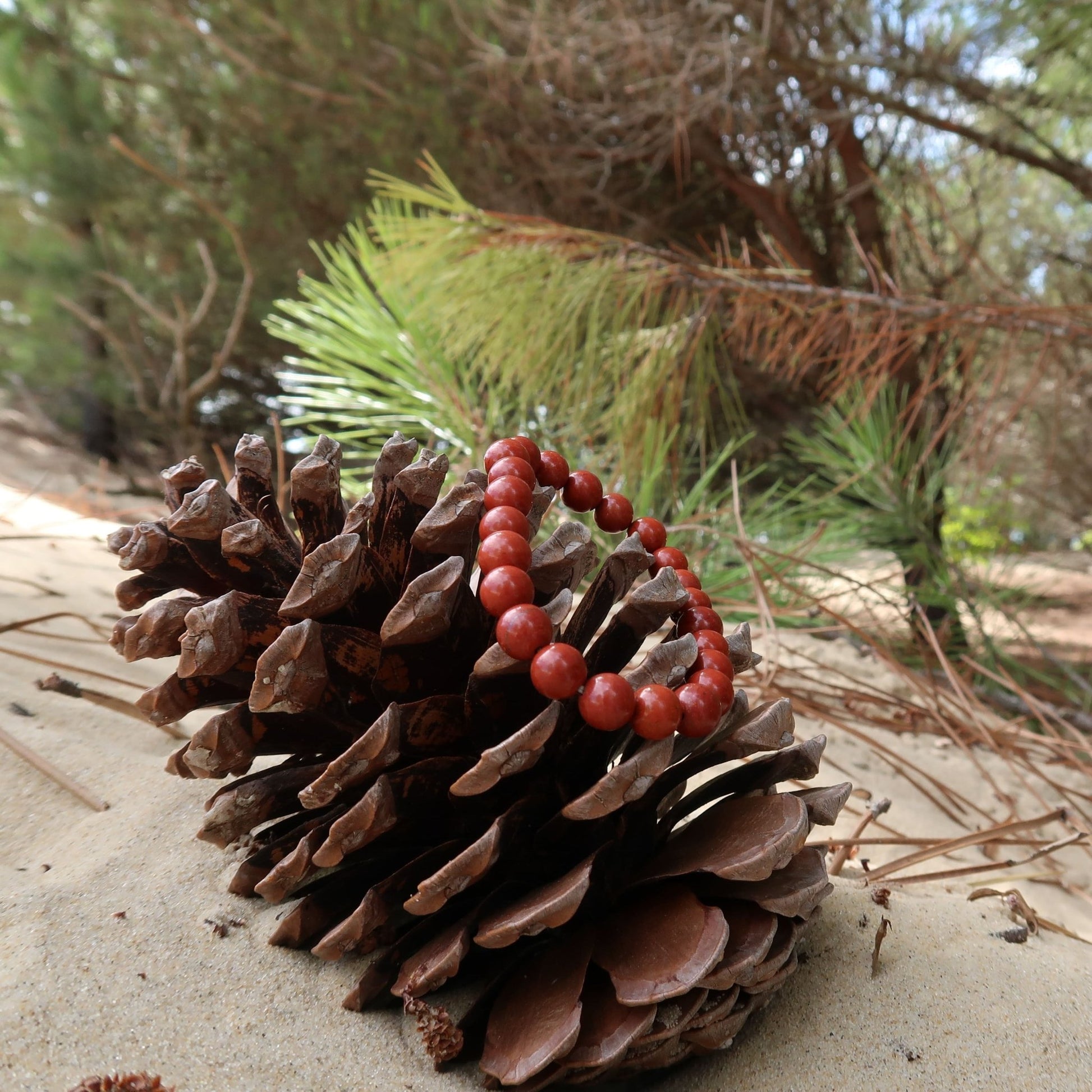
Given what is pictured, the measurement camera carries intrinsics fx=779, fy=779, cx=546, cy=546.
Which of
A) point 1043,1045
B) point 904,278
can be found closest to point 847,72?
point 904,278

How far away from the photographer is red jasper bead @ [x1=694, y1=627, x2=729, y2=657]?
0.37 m

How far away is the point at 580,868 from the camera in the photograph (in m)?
0.31

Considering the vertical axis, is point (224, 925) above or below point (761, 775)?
below

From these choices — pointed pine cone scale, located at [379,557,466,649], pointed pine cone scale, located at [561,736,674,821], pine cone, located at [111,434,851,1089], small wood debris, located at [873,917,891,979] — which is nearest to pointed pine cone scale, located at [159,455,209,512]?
pine cone, located at [111,434,851,1089]

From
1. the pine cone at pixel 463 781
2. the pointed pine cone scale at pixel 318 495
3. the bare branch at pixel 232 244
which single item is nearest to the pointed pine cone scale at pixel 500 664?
the pine cone at pixel 463 781

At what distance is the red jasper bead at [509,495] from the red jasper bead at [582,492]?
0.07 meters

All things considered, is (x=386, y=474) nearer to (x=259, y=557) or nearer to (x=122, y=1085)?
(x=259, y=557)

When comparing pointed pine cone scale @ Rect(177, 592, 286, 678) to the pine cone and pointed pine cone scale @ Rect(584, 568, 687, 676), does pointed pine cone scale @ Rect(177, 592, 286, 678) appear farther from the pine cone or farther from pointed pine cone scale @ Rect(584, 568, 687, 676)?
pointed pine cone scale @ Rect(584, 568, 687, 676)

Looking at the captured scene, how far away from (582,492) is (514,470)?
8 cm

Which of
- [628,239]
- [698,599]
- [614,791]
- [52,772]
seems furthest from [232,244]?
[614,791]

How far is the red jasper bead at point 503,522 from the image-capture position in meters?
0.34

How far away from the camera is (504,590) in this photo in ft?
1.06

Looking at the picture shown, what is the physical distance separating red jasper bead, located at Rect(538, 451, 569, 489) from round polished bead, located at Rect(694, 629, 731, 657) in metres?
0.12

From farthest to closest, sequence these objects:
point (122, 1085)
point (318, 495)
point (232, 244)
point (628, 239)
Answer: point (232, 244) < point (628, 239) < point (318, 495) < point (122, 1085)
